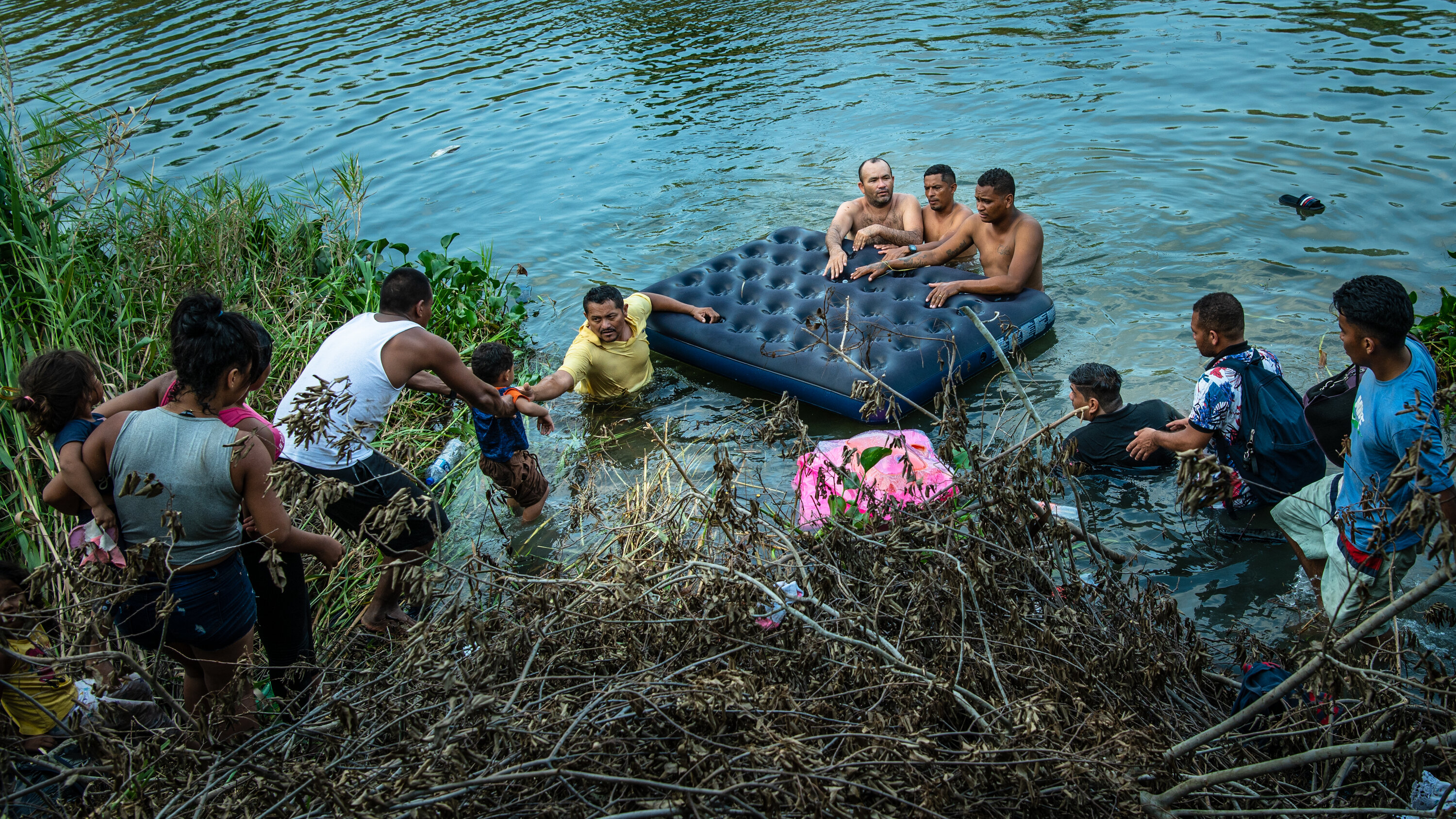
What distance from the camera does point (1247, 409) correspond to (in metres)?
4.43

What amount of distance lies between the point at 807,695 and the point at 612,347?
403 cm

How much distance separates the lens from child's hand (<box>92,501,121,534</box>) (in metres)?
3.44

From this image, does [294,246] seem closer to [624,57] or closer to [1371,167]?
[624,57]

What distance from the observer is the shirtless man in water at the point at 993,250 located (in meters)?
6.61

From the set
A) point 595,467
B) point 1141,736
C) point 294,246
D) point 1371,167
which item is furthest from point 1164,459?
point 294,246

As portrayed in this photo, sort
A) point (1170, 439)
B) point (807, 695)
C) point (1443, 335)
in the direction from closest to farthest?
point (807, 695) → point (1170, 439) → point (1443, 335)

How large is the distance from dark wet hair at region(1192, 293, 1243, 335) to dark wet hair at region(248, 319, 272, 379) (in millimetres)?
4158

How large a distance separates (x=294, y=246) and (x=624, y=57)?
29.2 ft

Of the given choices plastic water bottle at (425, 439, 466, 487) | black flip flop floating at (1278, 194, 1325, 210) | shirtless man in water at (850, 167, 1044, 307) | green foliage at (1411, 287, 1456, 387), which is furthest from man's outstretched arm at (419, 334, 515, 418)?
black flip flop floating at (1278, 194, 1325, 210)

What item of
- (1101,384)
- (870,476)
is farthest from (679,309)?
(1101,384)

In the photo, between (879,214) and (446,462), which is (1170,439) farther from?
(446,462)

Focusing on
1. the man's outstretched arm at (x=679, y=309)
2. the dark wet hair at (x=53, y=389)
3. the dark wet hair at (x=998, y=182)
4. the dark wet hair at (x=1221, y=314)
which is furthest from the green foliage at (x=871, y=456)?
the dark wet hair at (x=998, y=182)

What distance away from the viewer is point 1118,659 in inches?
120

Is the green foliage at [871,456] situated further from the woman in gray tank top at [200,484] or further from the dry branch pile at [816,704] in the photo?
the woman in gray tank top at [200,484]
